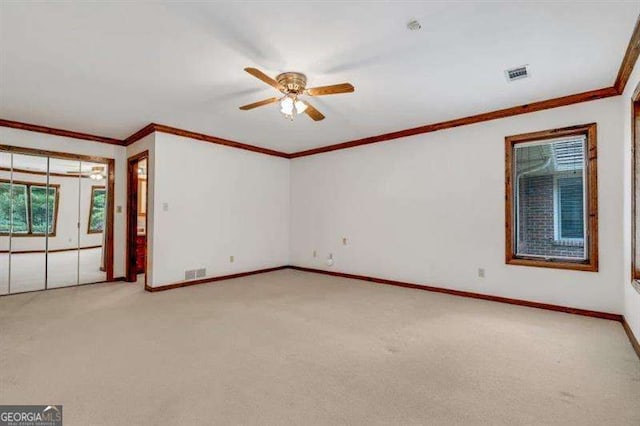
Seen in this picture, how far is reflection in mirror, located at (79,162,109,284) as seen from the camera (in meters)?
5.39

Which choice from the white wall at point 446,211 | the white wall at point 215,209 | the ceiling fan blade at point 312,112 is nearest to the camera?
the ceiling fan blade at point 312,112

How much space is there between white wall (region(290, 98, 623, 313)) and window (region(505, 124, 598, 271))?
114mm

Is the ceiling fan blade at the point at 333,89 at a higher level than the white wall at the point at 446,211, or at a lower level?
higher

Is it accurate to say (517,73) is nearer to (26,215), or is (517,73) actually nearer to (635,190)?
(635,190)

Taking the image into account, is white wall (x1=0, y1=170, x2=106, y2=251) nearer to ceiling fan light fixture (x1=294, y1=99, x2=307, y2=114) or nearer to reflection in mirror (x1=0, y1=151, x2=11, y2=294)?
reflection in mirror (x1=0, y1=151, x2=11, y2=294)

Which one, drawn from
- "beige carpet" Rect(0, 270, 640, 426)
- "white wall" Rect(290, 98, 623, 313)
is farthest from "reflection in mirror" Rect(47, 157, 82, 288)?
"white wall" Rect(290, 98, 623, 313)

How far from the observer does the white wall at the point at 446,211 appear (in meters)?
3.43

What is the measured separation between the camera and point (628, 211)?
3027 mm

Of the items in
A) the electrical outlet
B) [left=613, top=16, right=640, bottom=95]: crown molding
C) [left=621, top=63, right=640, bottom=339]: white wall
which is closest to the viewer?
[left=613, top=16, right=640, bottom=95]: crown molding

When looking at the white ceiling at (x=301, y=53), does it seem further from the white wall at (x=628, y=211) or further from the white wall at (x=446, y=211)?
the white wall at (x=446, y=211)

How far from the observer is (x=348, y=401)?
1881 mm

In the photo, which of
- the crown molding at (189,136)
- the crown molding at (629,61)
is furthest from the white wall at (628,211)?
the crown molding at (189,136)

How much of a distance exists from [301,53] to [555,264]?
374 centimetres

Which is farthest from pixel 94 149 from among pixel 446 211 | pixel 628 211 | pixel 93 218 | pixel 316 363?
pixel 628 211
